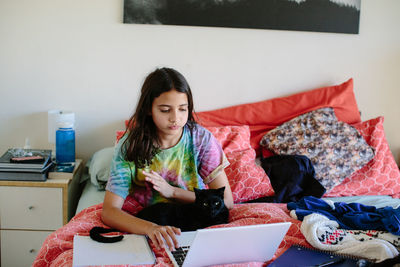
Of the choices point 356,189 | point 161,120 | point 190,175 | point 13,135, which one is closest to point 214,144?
point 190,175

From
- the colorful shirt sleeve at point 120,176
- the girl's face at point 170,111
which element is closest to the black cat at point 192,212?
the colorful shirt sleeve at point 120,176

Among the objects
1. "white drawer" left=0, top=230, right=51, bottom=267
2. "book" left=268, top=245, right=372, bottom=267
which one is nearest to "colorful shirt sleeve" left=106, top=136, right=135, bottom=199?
"book" left=268, top=245, right=372, bottom=267

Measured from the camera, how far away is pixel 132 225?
4.70 ft

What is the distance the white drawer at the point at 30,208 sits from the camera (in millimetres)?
2174

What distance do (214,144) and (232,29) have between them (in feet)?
3.47

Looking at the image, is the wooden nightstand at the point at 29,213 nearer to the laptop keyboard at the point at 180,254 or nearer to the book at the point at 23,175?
the book at the point at 23,175

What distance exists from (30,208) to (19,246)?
0.72 ft

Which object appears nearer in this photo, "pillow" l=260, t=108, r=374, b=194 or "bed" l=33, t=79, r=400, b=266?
"bed" l=33, t=79, r=400, b=266

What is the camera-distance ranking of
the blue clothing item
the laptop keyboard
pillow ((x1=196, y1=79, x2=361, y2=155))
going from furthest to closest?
pillow ((x1=196, y1=79, x2=361, y2=155)) < the blue clothing item < the laptop keyboard

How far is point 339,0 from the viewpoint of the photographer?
2582mm

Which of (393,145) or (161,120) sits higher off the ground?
(161,120)

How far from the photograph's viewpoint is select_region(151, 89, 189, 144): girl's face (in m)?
1.56

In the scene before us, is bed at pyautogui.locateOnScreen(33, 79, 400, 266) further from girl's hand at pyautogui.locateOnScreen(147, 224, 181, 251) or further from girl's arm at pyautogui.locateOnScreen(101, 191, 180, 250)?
girl's hand at pyautogui.locateOnScreen(147, 224, 181, 251)

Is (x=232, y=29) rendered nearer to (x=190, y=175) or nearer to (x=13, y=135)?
(x=190, y=175)
